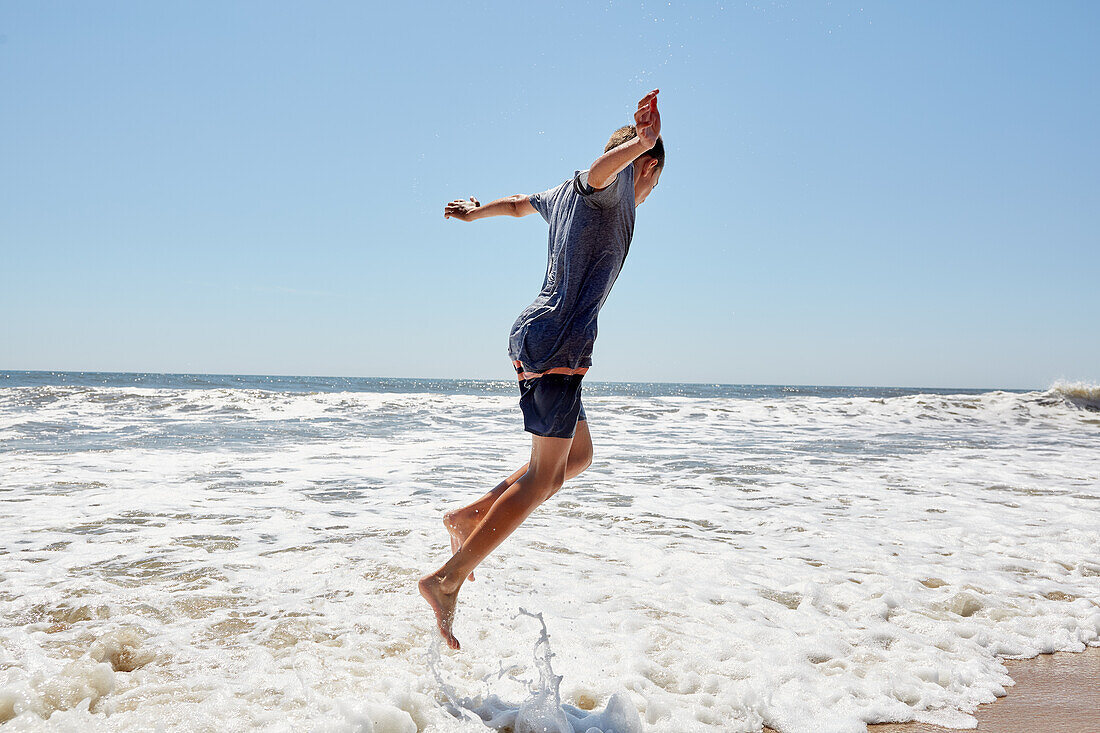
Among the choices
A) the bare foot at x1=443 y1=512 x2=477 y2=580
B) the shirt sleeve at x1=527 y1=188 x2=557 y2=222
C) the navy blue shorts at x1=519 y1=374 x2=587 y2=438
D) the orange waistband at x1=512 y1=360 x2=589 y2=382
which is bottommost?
the bare foot at x1=443 y1=512 x2=477 y2=580

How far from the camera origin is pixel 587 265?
6.88ft

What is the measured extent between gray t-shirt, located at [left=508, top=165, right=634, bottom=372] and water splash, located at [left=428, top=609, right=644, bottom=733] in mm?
805

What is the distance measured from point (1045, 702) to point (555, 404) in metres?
1.82

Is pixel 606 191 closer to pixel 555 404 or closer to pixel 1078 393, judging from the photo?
pixel 555 404

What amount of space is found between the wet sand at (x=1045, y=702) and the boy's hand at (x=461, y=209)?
6.89ft

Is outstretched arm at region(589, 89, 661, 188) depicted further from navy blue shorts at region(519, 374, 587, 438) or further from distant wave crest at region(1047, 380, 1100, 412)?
distant wave crest at region(1047, 380, 1100, 412)

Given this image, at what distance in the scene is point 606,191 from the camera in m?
2.02

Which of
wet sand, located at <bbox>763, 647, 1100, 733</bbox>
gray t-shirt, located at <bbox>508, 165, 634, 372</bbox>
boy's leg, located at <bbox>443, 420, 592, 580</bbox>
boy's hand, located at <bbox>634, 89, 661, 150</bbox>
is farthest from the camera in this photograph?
boy's leg, located at <bbox>443, 420, 592, 580</bbox>

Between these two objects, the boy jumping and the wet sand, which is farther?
the boy jumping

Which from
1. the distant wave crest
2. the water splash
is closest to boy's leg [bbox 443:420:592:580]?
the water splash

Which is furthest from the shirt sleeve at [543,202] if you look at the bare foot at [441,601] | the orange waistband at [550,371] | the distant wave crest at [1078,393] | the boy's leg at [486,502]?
the distant wave crest at [1078,393]

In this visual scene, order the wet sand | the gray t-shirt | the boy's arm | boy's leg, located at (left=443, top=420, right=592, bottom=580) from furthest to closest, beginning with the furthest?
the boy's arm < boy's leg, located at (left=443, top=420, right=592, bottom=580) < the gray t-shirt < the wet sand

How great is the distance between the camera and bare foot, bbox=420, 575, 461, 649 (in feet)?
6.91

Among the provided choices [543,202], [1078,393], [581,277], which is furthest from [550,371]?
[1078,393]
